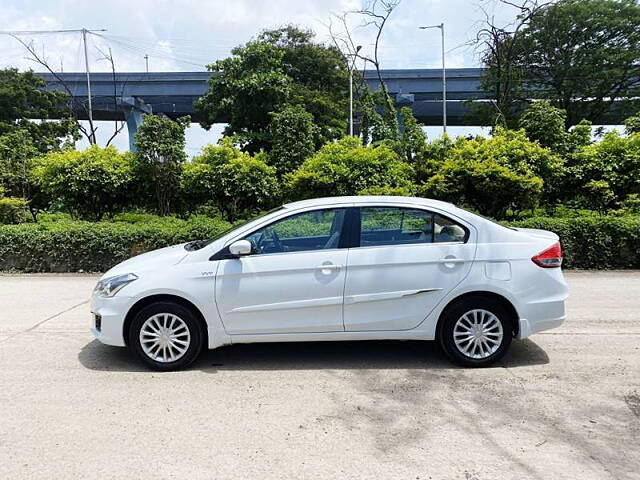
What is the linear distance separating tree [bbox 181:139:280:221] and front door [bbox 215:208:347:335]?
30.3 ft

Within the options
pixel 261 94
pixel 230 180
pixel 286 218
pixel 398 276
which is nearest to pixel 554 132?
pixel 230 180

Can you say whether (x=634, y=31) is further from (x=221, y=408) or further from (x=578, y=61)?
(x=221, y=408)

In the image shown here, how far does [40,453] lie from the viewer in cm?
338

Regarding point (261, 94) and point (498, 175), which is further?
point (261, 94)

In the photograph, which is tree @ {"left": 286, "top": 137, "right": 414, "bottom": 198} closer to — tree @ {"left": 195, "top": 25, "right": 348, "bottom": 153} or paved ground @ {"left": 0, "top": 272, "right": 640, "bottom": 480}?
tree @ {"left": 195, "top": 25, "right": 348, "bottom": 153}

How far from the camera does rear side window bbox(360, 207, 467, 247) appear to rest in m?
4.91

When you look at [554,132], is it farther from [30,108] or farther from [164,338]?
[30,108]

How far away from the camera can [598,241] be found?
9.84 metres

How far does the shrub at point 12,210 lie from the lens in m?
13.8

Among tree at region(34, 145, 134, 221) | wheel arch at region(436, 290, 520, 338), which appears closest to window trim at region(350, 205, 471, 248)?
wheel arch at region(436, 290, 520, 338)

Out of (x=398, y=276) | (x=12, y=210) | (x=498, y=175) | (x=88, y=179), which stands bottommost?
(x=398, y=276)

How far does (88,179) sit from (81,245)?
4686 mm

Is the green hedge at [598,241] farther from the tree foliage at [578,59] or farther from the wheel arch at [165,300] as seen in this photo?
the tree foliage at [578,59]

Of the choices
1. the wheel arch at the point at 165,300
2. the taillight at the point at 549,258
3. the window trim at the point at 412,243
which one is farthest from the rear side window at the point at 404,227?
the wheel arch at the point at 165,300
